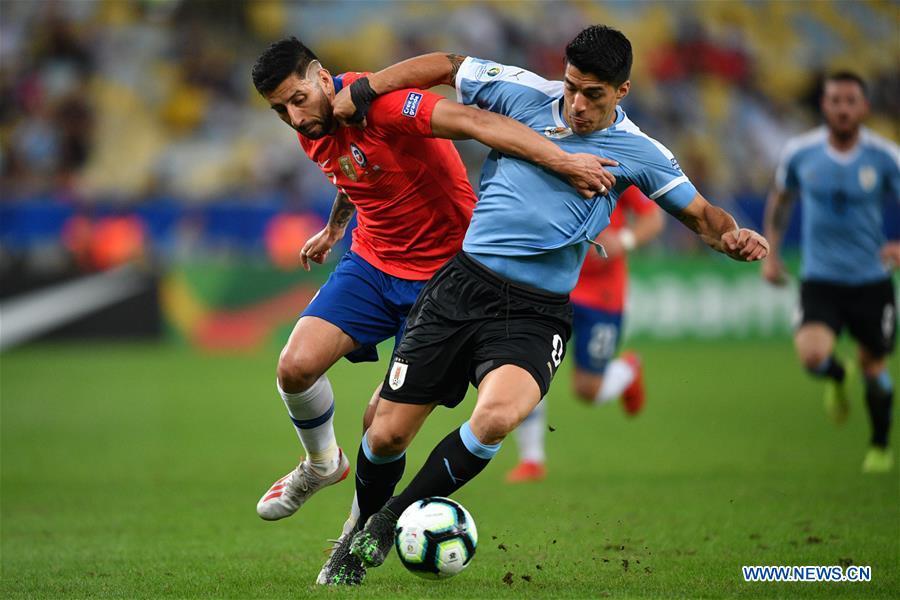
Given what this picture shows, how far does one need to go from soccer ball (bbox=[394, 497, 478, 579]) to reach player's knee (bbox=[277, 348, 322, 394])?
1023 mm

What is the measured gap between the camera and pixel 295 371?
5641mm

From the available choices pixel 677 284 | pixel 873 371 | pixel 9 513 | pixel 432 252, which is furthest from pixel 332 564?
pixel 677 284

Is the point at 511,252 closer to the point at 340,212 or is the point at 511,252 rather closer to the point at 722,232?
the point at 722,232

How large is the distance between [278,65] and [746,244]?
2.18 meters

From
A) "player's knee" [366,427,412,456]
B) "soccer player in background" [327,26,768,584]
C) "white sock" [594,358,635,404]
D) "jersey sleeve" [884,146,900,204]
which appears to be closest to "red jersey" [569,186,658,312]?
"white sock" [594,358,635,404]

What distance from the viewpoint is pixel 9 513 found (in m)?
7.73

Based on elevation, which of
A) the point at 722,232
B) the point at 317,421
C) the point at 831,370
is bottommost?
the point at 317,421

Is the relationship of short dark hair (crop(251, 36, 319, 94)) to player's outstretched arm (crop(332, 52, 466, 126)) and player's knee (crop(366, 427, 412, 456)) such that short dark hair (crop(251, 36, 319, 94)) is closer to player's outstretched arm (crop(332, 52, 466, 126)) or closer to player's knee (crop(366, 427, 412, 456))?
player's outstretched arm (crop(332, 52, 466, 126))

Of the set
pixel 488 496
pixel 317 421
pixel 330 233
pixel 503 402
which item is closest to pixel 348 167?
pixel 330 233

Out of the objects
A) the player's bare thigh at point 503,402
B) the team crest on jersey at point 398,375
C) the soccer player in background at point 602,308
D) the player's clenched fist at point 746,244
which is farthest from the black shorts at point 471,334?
the soccer player in background at point 602,308

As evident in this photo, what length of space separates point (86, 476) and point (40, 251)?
29.7 ft

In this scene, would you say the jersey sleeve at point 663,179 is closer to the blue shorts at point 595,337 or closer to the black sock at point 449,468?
the black sock at point 449,468

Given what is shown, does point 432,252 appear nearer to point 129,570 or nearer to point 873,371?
point 129,570

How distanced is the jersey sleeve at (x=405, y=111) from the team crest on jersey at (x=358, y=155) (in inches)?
10.1
